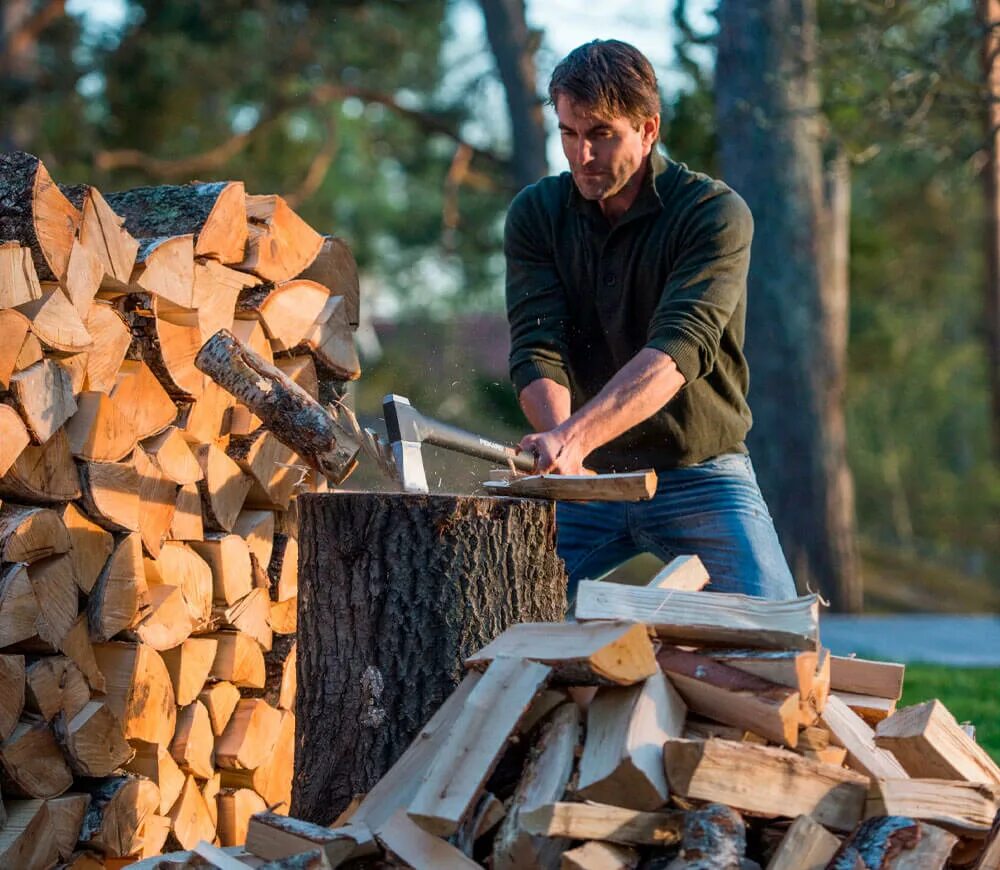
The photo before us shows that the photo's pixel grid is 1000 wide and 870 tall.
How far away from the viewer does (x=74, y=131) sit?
11969 millimetres

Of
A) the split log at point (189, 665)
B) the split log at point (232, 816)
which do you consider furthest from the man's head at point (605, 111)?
the split log at point (232, 816)

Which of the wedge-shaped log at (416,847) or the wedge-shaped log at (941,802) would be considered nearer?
the wedge-shaped log at (416,847)

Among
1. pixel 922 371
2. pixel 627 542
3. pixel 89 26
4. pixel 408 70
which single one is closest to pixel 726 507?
pixel 627 542

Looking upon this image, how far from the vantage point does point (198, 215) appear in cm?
346

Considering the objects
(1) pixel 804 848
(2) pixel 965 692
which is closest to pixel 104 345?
(1) pixel 804 848

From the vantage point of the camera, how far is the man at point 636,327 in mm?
3062

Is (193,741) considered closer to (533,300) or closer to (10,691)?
(10,691)

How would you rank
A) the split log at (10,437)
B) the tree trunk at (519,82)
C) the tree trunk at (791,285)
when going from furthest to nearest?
the tree trunk at (519,82) < the tree trunk at (791,285) < the split log at (10,437)

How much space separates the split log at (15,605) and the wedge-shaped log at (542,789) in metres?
1.28

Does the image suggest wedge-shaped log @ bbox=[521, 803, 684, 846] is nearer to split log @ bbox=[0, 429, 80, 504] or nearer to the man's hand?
the man's hand

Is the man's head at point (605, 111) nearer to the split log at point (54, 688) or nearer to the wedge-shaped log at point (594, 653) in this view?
the wedge-shaped log at point (594, 653)

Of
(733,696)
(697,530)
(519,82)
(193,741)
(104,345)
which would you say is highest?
(519,82)

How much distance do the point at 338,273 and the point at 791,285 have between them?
4439 mm

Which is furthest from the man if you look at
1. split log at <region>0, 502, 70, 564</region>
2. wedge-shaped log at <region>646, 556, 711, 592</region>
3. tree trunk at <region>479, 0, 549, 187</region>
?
tree trunk at <region>479, 0, 549, 187</region>
